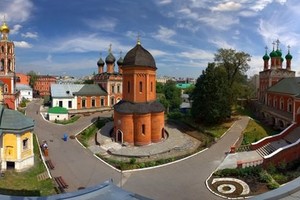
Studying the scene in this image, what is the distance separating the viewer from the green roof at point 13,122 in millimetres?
16859

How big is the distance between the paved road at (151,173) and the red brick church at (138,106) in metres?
4.20

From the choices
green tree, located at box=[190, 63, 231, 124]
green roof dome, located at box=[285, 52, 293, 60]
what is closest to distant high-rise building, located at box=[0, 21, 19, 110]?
green tree, located at box=[190, 63, 231, 124]

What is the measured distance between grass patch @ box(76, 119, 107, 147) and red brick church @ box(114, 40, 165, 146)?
3.00m

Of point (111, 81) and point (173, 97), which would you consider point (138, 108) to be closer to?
point (111, 81)

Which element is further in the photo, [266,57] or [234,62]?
[266,57]

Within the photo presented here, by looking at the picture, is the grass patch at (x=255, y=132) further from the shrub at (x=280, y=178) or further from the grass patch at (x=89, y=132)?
the grass patch at (x=89, y=132)

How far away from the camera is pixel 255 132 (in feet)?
82.6

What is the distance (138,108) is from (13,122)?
1019 centimetres

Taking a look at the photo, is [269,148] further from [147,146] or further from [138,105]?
[138,105]

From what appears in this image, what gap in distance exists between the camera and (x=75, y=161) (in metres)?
19.0

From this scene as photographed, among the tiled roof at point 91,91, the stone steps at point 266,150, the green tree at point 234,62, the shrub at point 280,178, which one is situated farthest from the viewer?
the tiled roof at point 91,91

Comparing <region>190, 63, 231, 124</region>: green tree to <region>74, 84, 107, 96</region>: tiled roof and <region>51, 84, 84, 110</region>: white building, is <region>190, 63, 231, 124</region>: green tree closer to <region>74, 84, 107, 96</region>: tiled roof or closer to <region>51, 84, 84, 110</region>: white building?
<region>74, 84, 107, 96</region>: tiled roof

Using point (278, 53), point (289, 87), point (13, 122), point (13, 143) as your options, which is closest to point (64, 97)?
point (13, 122)

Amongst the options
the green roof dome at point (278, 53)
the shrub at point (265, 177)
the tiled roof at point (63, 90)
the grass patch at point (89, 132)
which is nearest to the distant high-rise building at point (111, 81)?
the tiled roof at point (63, 90)
